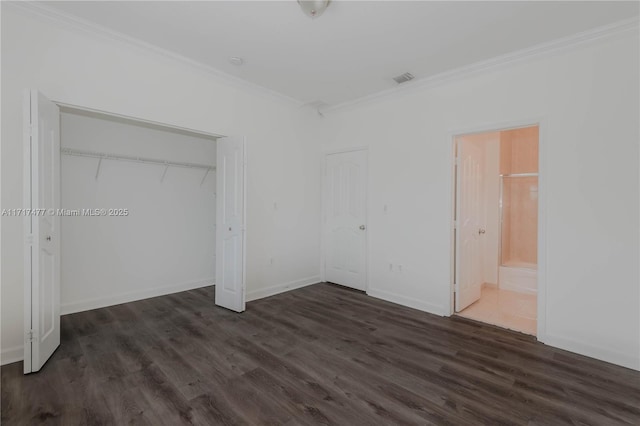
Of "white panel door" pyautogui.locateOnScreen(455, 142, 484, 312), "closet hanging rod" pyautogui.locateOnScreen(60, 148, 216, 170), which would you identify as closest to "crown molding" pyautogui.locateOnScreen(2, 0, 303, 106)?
"closet hanging rod" pyautogui.locateOnScreen(60, 148, 216, 170)

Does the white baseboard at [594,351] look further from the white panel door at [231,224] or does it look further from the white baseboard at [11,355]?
the white baseboard at [11,355]

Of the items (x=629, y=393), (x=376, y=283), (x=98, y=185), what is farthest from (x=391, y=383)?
(x=98, y=185)

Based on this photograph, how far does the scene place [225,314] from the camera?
3641 mm

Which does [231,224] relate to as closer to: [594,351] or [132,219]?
[132,219]

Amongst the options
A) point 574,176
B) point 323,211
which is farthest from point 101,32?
point 574,176

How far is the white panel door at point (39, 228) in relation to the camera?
2301 mm

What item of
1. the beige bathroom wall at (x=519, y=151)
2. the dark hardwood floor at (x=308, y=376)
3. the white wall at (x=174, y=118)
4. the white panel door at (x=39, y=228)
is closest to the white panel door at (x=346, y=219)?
the white wall at (x=174, y=118)

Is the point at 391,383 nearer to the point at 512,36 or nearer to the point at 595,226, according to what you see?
the point at 595,226

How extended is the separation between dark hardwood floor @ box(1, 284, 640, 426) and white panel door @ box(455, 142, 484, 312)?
59cm

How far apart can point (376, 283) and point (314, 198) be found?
1743mm

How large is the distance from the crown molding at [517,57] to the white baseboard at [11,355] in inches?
186

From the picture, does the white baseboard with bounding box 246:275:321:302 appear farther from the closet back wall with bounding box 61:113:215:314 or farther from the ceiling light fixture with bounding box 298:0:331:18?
the ceiling light fixture with bounding box 298:0:331:18

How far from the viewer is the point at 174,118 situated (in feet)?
11.0

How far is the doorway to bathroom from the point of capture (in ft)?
12.3
